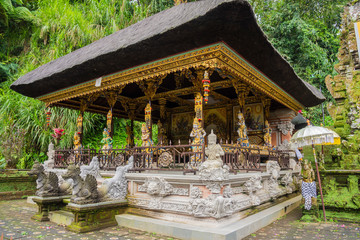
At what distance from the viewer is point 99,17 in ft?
54.1

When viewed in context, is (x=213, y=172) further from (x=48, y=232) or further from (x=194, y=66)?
(x=48, y=232)

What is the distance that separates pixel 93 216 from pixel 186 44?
424 centimetres

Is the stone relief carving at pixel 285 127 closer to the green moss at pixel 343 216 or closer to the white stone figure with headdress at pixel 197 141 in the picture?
the green moss at pixel 343 216

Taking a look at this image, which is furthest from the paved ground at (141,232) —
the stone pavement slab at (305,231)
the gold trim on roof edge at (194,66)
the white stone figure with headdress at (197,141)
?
the gold trim on roof edge at (194,66)

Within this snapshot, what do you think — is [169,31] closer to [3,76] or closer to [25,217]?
[25,217]

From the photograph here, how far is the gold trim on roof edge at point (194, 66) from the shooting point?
233 inches

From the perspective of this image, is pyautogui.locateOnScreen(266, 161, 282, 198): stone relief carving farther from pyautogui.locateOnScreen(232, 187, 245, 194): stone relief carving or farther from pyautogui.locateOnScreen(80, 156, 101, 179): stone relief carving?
pyautogui.locateOnScreen(80, 156, 101, 179): stone relief carving

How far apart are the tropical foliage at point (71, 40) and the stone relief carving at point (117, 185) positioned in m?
7.98

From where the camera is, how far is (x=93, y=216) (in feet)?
18.2

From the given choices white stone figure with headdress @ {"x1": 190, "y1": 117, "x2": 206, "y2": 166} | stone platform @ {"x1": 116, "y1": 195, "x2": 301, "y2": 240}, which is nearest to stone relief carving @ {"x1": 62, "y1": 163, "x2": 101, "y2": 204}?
stone platform @ {"x1": 116, "y1": 195, "x2": 301, "y2": 240}

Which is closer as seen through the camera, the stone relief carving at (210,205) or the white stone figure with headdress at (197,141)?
the stone relief carving at (210,205)

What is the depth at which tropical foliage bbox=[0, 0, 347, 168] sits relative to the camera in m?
13.5

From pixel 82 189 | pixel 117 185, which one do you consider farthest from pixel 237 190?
pixel 82 189

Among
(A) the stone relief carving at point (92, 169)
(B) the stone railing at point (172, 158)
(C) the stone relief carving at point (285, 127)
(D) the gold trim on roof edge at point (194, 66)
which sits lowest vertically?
(A) the stone relief carving at point (92, 169)
